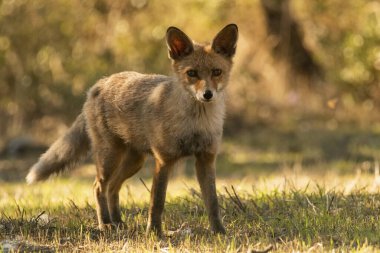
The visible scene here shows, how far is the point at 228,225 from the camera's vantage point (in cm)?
642

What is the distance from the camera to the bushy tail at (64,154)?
721cm

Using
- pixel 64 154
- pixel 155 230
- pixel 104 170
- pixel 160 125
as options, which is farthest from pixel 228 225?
pixel 64 154

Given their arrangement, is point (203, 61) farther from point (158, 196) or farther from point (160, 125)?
point (158, 196)

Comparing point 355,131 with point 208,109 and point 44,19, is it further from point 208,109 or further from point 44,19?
point 208,109

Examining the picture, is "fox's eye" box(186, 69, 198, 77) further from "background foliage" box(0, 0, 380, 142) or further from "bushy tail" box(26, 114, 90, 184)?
"background foliage" box(0, 0, 380, 142)

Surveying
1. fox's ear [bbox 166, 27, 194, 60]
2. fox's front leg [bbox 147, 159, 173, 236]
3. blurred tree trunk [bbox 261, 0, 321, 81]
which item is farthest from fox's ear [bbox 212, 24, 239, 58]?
blurred tree trunk [bbox 261, 0, 321, 81]

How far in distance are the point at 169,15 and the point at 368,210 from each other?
394 inches

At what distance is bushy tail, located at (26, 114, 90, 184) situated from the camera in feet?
23.7

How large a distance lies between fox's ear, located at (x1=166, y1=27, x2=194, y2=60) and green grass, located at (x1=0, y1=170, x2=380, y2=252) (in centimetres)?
133

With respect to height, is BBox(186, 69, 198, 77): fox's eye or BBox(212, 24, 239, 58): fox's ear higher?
BBox(212, 24, 239, 58): fox's ear

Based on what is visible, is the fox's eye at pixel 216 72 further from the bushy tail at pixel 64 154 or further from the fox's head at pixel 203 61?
the bushy tail at pixel 64 154

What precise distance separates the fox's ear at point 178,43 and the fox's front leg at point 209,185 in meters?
0.89

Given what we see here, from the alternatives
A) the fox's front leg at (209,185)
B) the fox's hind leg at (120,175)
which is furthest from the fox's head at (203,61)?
the fox's hind leg at (120,175)

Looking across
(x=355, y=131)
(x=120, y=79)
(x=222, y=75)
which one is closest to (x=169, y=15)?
(x=355, y=131)
